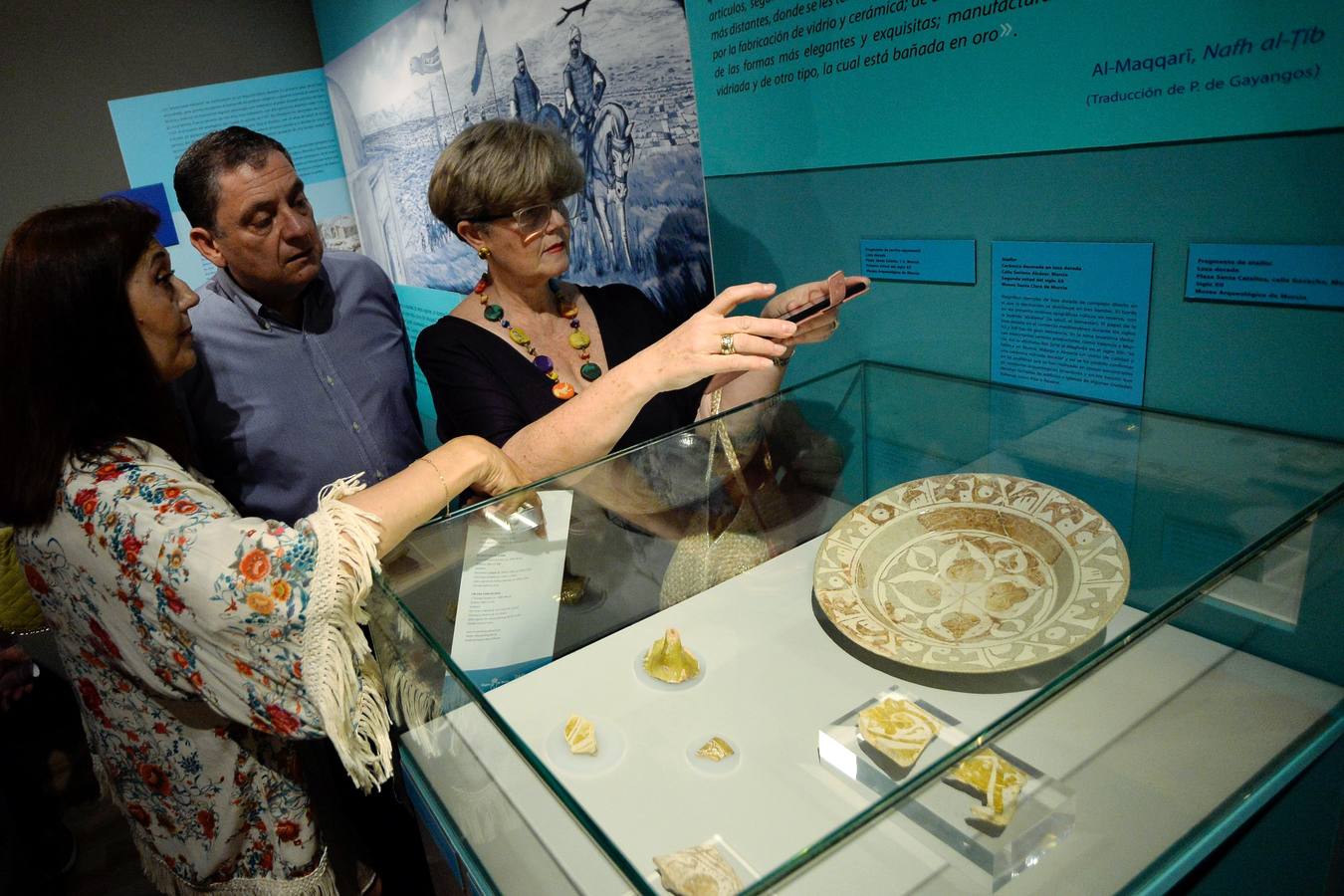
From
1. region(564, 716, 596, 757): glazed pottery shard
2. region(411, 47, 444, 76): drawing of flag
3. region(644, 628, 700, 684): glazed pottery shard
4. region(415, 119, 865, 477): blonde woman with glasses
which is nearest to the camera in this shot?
region(564, 716, 596, 757): glazed pottery shard

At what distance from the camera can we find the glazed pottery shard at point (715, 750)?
0.93 metres

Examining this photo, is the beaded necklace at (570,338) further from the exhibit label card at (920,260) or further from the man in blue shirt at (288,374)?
the exhibit label card at (920,260)

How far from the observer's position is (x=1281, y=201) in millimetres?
1045

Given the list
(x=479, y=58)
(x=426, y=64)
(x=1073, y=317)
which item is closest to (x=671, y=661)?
(x=1073, y=317)

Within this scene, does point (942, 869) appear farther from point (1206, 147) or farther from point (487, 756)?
point (1206, 147)

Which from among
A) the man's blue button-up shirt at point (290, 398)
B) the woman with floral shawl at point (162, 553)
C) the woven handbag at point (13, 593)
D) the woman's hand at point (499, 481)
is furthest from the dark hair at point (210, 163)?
the woman's hand at point (499, 481)

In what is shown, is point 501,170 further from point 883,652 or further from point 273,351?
point 883,652

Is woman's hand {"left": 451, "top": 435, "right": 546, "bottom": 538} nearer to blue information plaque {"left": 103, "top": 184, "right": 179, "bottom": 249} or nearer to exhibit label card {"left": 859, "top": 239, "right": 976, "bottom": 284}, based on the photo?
exhibit label card {"left": 859, "top": 239, "right": 976, "bottom": 284}

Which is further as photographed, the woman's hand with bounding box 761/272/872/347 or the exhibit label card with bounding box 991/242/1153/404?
the woman's hand with bounding box 761/272/872/347

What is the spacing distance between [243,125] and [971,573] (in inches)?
118

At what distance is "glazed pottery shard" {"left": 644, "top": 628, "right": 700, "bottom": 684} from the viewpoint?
3.61ft

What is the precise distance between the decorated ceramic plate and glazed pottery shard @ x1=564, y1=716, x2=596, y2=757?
347 millimetres

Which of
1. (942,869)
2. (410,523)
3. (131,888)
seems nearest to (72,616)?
(410,523)

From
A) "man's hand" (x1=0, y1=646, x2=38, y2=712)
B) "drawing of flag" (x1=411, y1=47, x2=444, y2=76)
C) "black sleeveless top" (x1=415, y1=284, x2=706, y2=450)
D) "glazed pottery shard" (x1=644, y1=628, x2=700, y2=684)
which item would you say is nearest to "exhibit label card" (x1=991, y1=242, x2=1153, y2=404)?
"black sleeveless top" (x1=415, y1=284, x2=706, y2=450)
